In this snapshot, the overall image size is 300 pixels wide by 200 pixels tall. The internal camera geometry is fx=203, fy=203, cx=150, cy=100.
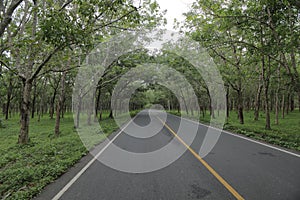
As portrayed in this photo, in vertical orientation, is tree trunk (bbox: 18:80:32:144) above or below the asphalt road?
above

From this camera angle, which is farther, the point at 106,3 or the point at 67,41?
the point at 106,3

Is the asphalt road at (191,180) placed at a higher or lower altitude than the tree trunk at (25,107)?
lower

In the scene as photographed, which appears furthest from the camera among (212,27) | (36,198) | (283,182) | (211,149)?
(212,27)

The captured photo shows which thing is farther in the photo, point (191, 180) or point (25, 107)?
point (25, 107)

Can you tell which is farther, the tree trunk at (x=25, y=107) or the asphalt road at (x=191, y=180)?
the tree trunk at (x=25, y=107)

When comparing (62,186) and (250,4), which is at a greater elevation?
(250,4)

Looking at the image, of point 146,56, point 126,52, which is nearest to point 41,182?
point 126,52

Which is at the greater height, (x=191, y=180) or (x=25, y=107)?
(x=25, y=107)

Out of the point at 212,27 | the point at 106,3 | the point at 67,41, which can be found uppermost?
the point at 212,27

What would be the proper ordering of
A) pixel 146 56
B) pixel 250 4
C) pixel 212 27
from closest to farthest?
1. pixel 250 4
2. pixel 212 27
3. pixel 146 56

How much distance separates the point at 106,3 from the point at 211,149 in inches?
265

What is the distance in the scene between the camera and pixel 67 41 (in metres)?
5.98

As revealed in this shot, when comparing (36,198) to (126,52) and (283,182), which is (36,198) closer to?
(283,182)

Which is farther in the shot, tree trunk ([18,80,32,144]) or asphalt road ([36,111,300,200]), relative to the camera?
tree trunk ([18,80,32,144])
